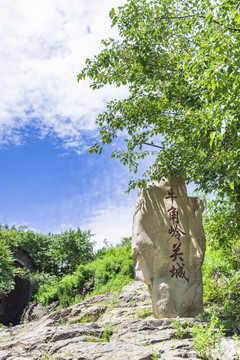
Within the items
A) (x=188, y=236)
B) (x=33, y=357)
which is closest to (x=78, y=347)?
(x=33, y=357)

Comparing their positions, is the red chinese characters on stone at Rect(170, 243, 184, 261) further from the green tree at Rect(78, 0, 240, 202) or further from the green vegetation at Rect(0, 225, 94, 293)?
the green vegetation at Rect(0, 225, 94, 293)

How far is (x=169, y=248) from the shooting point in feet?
23.5

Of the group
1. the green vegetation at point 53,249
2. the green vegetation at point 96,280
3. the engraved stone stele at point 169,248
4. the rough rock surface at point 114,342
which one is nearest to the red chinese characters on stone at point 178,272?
the engraved stone stele at point 169,248

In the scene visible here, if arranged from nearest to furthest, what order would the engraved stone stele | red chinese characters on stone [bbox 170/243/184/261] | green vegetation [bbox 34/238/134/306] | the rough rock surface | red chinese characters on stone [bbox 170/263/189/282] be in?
the rough rock surface
the engraved stone stele
red chinese characters on stone [bbox 170/263/189/282]
red chinese characters on stone [bbox 170/243/184/261]
green vegetation [bbox 34/238/134/306]

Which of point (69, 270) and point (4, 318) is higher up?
point (69, 270)

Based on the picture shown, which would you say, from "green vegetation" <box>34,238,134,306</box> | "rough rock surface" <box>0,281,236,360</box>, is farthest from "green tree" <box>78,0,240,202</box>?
"green vegetation" <box>34,238,134,306</box>

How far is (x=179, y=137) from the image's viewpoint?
21.4 feet

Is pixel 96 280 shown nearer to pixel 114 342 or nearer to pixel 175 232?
pixel 175 232

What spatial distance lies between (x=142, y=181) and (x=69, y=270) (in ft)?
44.5

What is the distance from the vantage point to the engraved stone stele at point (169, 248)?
6.84 m

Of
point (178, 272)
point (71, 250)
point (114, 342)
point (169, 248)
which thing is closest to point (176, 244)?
point (169, 248)

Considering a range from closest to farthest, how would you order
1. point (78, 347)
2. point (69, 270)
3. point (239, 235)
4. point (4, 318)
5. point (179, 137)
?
point (78, 347), point (179, 137), point (239, 235), point (69, 270), point (4, 318)

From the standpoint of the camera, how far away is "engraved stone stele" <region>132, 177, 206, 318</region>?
6.84 m

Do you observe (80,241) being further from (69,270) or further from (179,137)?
(179,137)
